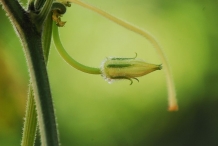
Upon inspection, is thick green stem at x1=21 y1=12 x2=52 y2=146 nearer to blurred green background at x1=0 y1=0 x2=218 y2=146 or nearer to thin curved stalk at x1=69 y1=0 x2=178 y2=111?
thin curved stalk at x1=69 y1=0 x2=178 y2=111

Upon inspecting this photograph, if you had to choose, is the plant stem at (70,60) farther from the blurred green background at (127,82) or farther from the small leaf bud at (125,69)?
the blurred green background at (127,82)

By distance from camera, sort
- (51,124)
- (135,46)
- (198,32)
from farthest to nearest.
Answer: (198,32), (135,46), (51,124)

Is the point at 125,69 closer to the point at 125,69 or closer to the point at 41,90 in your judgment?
the point at 125,69

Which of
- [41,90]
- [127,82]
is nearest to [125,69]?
[41,90]

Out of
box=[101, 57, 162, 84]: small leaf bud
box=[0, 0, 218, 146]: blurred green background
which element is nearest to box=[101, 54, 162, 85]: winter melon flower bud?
box=[101, 57, 162, 84]: small leaf bud

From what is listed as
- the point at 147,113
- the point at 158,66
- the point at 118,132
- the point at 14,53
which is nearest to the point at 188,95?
the point at 147,113

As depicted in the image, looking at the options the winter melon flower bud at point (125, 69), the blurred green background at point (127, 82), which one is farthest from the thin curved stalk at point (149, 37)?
the blurred green background at point (127, 82)

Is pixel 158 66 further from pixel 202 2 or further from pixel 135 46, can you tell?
pixel 202 2
